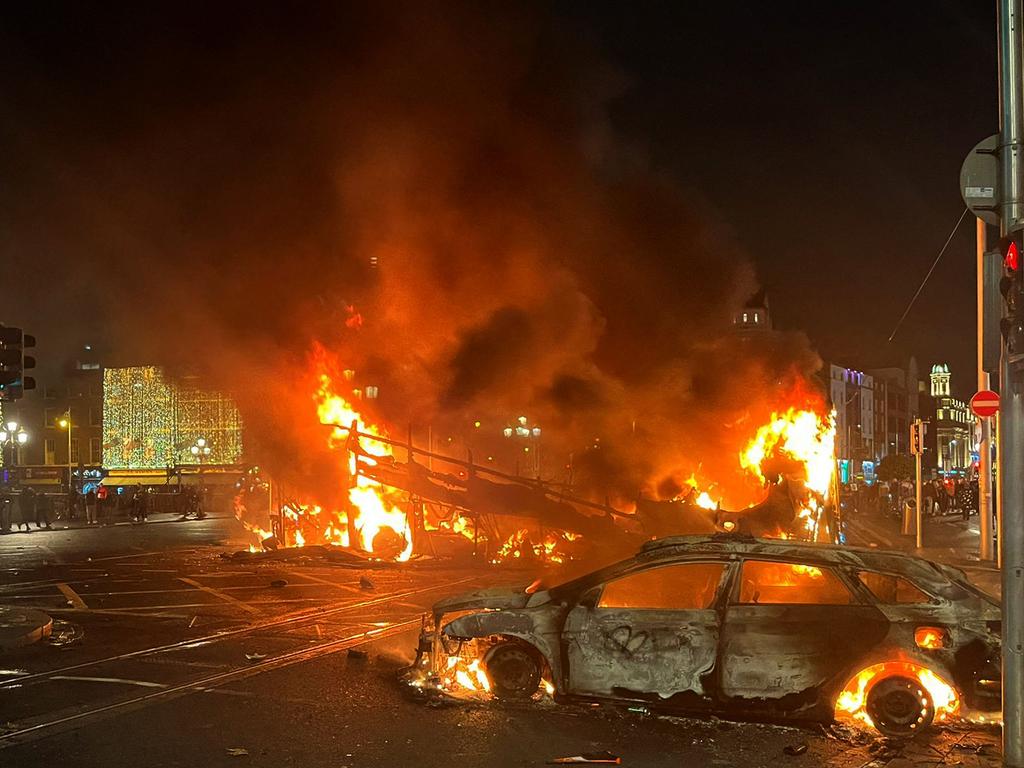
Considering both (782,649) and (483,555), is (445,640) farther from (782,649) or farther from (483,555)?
(483,555)

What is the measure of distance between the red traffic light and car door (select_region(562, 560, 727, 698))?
9.18 ft

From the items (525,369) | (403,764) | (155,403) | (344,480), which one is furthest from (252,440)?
(155,403)

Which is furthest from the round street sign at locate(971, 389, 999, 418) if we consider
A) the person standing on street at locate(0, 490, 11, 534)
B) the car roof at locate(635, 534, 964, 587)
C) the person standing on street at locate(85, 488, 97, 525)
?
the person standing on street at locate(85, 488, 97, 525)

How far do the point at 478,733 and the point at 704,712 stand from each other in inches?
64.3

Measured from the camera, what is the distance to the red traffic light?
219 inches

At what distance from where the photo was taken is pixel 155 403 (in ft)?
220

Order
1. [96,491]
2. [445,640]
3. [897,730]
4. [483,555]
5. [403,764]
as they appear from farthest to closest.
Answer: [96,491]
[483,555]
[445,640]
[897,730]
[403,764]

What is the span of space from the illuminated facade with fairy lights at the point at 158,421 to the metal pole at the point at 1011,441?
6152cm

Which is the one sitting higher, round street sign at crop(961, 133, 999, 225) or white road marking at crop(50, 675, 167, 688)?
round street sign at crop(961, 133, 999, 225)

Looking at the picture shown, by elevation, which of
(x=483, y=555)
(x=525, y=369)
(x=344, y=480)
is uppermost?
(x=525, y=369)

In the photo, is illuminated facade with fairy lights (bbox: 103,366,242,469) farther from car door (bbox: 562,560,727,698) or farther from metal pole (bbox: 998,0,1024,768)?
metal pole (bbox: 998,0,1024,768)

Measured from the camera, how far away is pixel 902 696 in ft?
21.2

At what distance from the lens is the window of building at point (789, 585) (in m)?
6.80

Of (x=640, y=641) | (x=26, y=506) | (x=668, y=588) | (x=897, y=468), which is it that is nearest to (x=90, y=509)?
(x=26, y=506)
